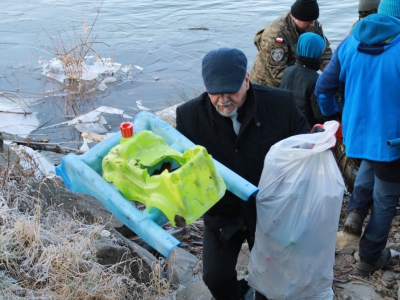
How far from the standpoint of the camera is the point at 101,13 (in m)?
13.0

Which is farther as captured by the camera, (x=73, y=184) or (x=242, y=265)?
(x=242, y=265)

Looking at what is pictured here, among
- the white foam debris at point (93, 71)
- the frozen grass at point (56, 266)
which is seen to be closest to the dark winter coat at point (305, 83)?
the frozen grass at point (56, 266)

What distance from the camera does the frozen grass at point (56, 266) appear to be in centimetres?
266

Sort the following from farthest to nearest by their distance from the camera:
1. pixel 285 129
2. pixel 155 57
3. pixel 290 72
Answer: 1. pixel 155 57
2. pixel 290 72
3. pixel 285 129

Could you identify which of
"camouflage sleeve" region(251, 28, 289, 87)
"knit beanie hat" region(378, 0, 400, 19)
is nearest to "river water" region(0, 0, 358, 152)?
"camouflage sleeve" region(251, 28, 289, 87)

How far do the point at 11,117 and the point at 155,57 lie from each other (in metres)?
3.72

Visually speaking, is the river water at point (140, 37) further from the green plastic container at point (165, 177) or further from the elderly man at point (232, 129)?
the green plastic container at point (165, 177)

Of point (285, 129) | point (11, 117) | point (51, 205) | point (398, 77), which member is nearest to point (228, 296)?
point (285, 129)

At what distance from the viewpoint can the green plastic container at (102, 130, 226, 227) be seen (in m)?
1.97

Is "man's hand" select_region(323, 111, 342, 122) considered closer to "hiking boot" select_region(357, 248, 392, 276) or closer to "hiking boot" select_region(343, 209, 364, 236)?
"hiking boot" select_region(343, 209, 364, 236)

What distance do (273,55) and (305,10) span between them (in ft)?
1.63

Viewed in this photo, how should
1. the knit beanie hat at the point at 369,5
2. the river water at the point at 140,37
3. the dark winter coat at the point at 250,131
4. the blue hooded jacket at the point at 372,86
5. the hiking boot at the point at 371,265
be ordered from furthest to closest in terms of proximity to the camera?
the river water at the point at 140,37 < the knit beanie hat at the point at 369,5 < the hiking boot at the point at 371,265 < the blue hooded jacket at the point at 372,86 < the dark winter coat at the point at 250,131

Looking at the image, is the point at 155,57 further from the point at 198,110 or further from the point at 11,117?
the point at 198,110

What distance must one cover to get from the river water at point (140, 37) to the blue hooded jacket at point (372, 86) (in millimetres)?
4534
